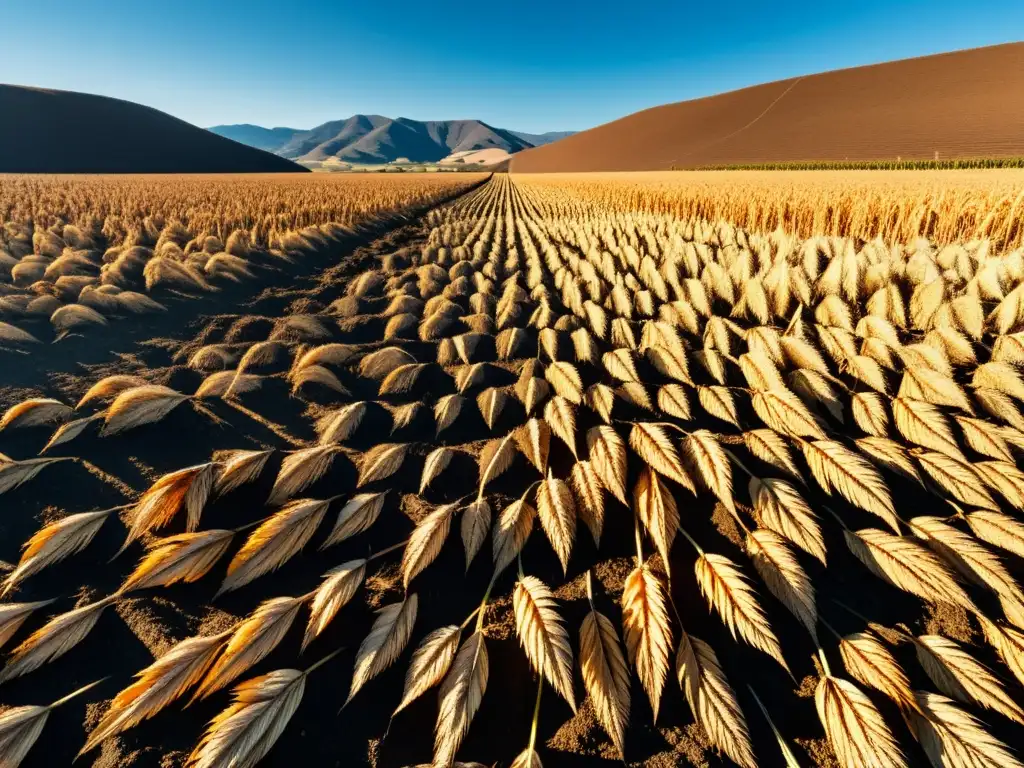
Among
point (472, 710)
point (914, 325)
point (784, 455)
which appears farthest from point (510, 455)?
point (914, 325)

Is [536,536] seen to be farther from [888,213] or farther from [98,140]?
[98,140]

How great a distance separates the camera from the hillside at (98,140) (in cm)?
4969

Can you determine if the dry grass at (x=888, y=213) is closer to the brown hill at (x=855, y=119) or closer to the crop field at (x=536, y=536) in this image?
the crop field at (x=536, y=536)

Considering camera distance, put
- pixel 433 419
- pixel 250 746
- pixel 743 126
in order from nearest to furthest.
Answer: pixel 250 746
pixel 433 419
pixel 743 126

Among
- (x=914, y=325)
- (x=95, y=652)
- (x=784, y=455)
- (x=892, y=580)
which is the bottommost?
(x=95, y=652)

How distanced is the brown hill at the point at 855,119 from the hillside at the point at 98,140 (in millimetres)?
60823

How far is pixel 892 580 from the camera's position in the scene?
150 centimetres

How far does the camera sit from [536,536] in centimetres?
184

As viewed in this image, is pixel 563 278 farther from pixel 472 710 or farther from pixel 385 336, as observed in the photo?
pixel 472 710

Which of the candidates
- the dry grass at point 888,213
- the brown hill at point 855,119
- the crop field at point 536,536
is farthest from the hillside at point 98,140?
the crop field at point 536,536

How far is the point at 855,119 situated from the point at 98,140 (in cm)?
9486

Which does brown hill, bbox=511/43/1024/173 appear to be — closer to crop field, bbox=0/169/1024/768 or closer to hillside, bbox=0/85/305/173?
crop field, bbox=0/169/1024/768

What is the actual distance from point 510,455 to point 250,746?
140cm

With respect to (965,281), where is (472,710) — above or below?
below
